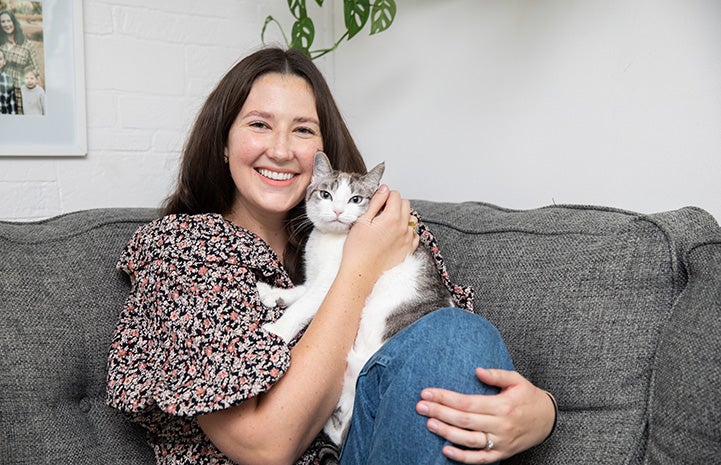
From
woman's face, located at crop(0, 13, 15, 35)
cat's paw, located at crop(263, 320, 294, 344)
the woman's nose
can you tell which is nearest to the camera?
cat's paw, located at crop(263, 320, 294, 344)

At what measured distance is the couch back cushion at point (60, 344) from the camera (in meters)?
1.23

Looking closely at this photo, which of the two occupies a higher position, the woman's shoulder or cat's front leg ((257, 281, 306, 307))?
the woman's shoulder

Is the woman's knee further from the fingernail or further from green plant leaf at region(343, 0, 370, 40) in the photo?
green plant leaf at region(343, 0, 370, 40)

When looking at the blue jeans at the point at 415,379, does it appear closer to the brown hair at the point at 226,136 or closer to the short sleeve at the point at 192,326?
the short sleeve at the point at 192,326

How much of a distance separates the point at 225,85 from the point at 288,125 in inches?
7.3

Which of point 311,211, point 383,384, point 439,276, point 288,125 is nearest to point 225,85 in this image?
point 288,125

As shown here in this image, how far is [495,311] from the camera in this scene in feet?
4.63

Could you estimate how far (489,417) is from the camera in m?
1.05

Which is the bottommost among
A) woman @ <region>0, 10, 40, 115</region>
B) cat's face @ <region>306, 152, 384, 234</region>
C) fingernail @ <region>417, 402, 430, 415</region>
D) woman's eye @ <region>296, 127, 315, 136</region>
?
fingernail @ <region>417, 402, 430, 415</region>

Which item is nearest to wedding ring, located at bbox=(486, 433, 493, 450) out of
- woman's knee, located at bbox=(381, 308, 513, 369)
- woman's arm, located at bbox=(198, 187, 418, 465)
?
woman's knee, located at bbox=(381, 308, 513, 369)

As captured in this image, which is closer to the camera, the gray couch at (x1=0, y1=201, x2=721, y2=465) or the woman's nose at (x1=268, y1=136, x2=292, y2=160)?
the gray couch at (x1=0, y1=201, x2=721, y2=465)

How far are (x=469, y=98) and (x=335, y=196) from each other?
815 mm

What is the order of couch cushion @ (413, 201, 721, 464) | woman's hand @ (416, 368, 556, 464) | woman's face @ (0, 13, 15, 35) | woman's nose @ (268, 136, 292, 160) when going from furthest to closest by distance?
woman's face @ (0, 13, 15, 35) < woman's nose @ (268, 136, 292, 160) < couch cushion @ (413, 201, 721, 464) < woman's hand @ (416, 368, 556, 464)

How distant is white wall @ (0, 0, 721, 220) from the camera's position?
1537mm
